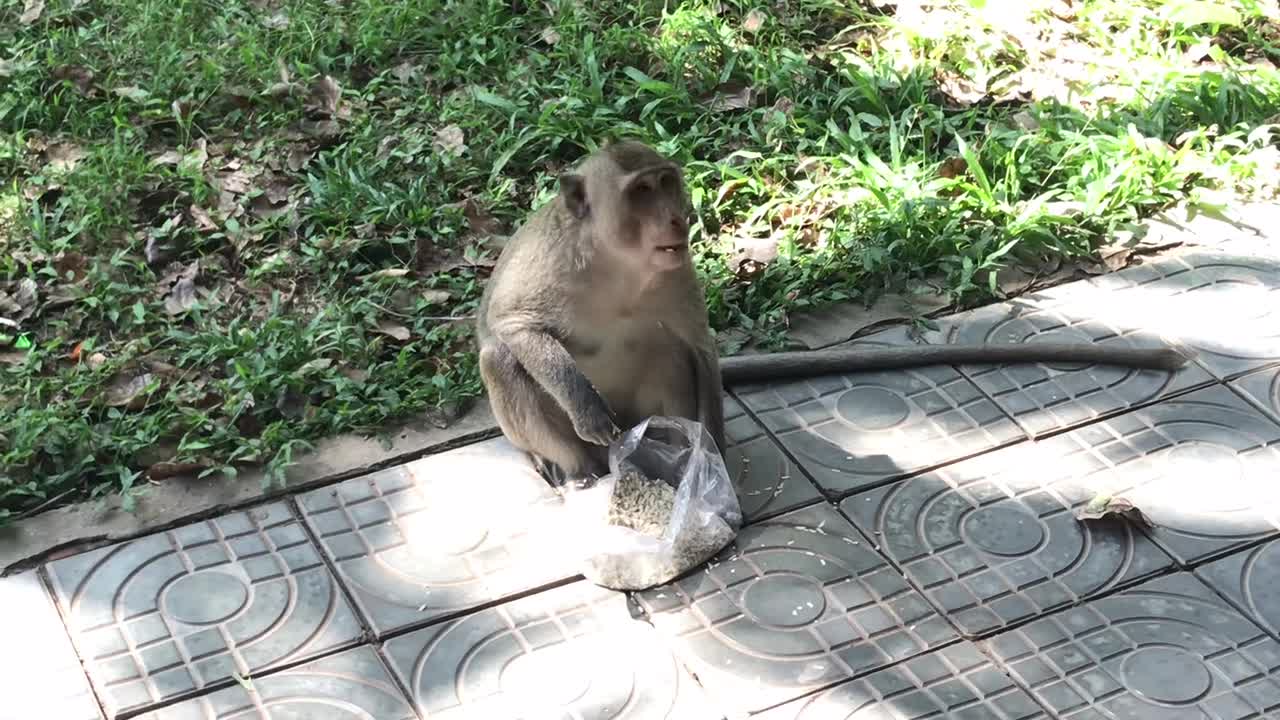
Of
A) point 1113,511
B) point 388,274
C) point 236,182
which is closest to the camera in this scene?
point 1113,511

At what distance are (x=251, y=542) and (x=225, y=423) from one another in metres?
0.66

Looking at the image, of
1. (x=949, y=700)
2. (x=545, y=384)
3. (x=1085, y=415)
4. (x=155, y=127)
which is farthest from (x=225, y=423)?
(x=1085, y=415)

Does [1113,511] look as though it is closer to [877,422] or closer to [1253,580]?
[1253,580]

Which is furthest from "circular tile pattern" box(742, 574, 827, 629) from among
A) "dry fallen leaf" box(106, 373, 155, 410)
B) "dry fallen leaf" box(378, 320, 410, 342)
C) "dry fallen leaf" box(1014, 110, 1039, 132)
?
"dry fallen leaf" box(1014, 110, 1039, 132)

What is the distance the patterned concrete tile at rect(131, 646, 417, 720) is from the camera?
417cm

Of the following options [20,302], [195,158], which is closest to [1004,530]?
[20,302]

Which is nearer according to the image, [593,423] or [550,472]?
[593,423]

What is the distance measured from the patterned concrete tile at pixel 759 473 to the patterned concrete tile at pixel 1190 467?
87 cm

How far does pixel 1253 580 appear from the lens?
460 cm

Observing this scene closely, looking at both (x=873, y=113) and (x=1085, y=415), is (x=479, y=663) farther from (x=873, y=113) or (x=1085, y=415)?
(x=873, y=113)

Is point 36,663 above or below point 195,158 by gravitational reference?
below

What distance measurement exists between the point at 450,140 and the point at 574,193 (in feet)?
7.51

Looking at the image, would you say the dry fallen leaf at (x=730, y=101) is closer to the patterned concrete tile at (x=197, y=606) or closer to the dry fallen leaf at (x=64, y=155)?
the dry fallen leaf at (x=64, y=155)

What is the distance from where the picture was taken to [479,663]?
171 inches
